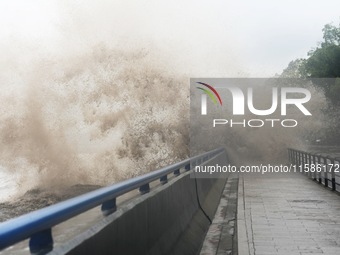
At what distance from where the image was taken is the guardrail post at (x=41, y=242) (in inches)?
134

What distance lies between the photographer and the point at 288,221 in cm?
1189

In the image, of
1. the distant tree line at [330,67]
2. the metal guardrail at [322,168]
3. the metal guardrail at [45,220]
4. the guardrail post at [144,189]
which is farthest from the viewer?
the distant tree line at [330,67]

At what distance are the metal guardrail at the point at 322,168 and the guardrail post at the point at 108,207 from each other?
13174mm

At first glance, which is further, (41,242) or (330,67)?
(330,67)

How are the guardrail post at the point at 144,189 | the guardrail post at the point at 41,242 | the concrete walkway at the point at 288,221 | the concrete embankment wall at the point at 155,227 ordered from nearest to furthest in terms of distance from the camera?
the guardrail post at the point at 41,242, the concrete embankment wall at the point at 155,227, the guardrail post at the point at 144,189, the concrete walkway at the point at 288,221

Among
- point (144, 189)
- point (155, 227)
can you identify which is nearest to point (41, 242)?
point (155, 227)

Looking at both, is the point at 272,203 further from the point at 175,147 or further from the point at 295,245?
the point at 175,147

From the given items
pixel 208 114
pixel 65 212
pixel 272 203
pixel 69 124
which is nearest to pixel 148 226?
pixel 65 212

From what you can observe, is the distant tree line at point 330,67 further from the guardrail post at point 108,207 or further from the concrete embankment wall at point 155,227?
the guardrail post at point 108,207

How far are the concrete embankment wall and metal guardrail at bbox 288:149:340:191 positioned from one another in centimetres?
786

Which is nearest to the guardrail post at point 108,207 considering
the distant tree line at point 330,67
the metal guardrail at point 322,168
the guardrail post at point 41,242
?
the guardrail post at point 41,242

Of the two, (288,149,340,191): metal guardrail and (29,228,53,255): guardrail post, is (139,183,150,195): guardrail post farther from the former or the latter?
(288,149,340,191): metal guardrail

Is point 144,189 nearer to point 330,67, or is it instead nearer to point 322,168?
point 322,168

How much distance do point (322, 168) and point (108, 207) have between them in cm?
1709
